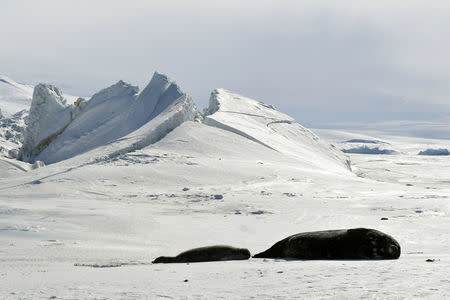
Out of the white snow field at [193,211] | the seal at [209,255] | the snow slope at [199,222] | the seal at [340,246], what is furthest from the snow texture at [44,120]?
the seal at [340,246]

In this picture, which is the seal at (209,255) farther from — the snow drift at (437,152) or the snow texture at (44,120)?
the snow drift at (437,152)

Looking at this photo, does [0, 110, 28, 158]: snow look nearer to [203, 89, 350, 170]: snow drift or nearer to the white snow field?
the white snow field

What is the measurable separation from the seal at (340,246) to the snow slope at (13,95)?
5155 inches

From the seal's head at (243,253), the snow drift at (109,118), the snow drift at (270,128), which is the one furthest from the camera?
A: the snow drift at (270,128)

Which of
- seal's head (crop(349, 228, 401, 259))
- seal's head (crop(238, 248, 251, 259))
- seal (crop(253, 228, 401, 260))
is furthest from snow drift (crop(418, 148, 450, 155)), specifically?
seal's head (crop(238, 248, 251, 259))

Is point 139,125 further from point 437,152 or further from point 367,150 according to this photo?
point 437,152

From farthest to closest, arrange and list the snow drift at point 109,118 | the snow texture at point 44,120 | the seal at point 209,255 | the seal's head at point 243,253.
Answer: the snow texture at point 44,120 → the snow drift at point 109,118 → the seal's head at point 243,253 → the seal at point 209,255

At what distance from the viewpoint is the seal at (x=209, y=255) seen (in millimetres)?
9547

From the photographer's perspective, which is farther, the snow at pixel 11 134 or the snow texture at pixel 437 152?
the snow texture at pixel 437 152

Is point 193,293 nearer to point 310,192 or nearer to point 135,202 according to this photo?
point 135,202

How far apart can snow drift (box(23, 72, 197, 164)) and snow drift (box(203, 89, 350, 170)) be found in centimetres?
283

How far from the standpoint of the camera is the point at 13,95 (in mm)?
149000

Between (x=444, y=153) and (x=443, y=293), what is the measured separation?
85.8 meters

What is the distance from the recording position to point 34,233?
12570mm
